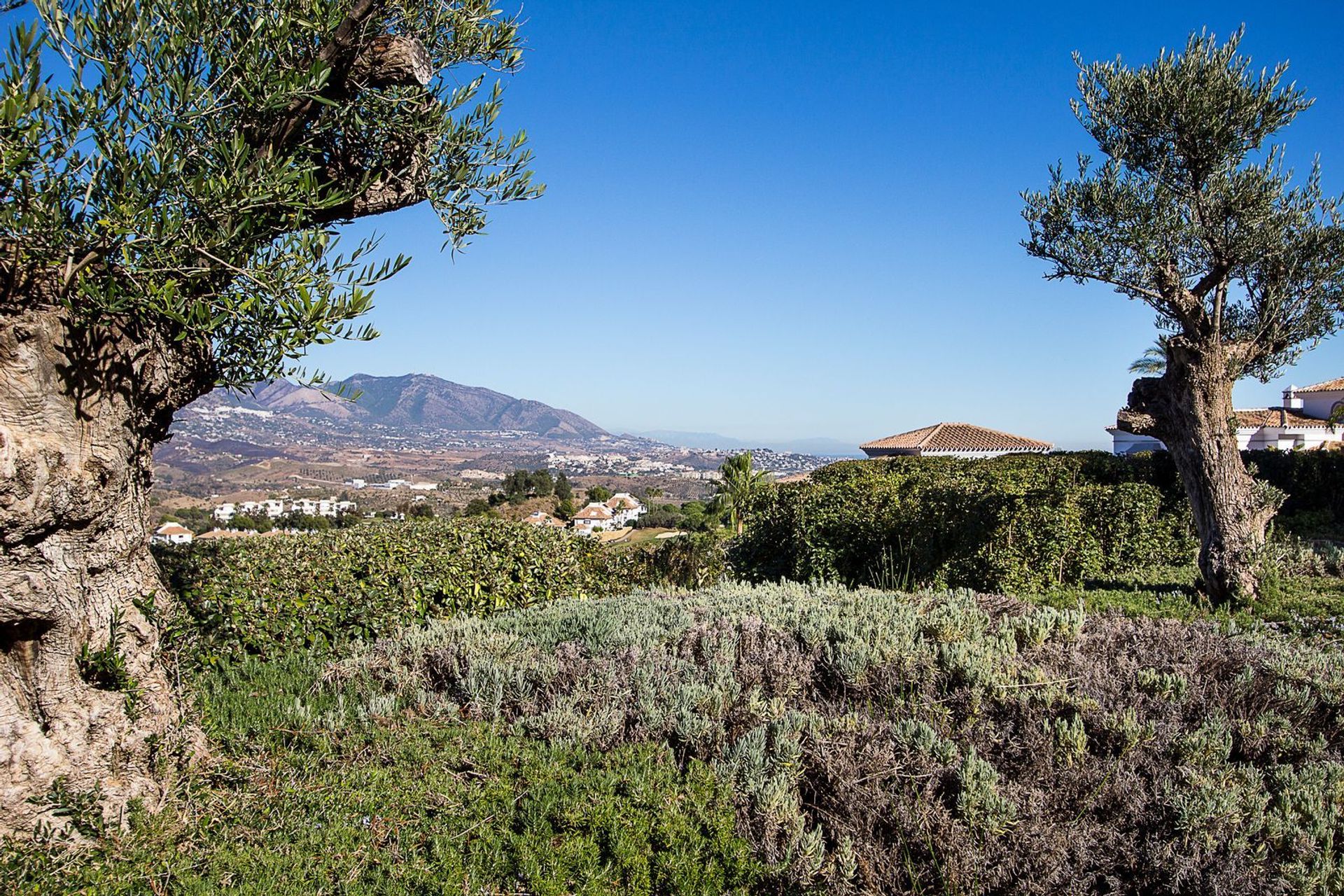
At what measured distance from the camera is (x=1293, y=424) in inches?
1544

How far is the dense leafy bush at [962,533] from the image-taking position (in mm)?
9258

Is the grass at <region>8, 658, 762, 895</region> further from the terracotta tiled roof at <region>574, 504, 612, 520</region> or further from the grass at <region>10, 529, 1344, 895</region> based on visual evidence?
the terracotta tiled roof at <region>574, 504, 612, 520</region>

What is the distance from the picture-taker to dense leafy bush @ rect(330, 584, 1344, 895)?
2.76 m

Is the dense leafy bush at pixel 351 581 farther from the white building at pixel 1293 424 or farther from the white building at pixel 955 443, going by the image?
the white building at pixel 1293 424

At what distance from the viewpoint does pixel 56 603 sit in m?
3.04

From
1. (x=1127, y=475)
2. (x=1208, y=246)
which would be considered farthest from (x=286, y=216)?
(x=1127, y=475)

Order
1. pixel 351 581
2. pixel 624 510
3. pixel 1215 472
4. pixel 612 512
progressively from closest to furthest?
pixel 351 581 → pixel 1215 472 → pixel 612 512 → pixel 624 510

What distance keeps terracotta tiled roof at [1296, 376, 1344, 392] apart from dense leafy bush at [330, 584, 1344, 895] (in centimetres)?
4690

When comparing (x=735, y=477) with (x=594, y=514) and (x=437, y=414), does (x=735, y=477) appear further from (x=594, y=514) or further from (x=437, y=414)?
(x=437, y=414)

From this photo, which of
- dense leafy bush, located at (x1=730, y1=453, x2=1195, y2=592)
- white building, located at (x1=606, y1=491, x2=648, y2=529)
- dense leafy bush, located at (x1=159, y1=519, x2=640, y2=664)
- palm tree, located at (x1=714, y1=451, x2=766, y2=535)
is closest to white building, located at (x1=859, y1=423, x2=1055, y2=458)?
white building, located at (x1=606, y1=491, x2=648, y2=529)

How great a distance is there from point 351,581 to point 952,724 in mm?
4162

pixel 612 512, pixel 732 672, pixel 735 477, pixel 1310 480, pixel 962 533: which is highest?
pixel 1310 480

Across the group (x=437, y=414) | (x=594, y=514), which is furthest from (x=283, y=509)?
(x=437, y=414)

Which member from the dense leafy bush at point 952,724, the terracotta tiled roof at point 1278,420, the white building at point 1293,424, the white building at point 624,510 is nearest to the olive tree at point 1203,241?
the dense leafy bush at point 952,724
